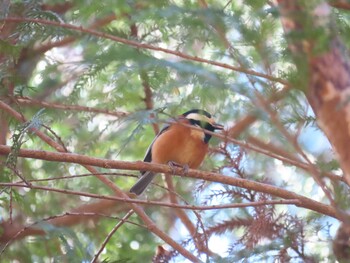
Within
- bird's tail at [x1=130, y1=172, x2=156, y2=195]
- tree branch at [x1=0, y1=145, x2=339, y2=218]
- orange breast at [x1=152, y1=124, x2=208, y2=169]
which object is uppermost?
orange breast at [x1=152, y1=124, x2=208, y2=169]

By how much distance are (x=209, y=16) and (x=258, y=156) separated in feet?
7.03

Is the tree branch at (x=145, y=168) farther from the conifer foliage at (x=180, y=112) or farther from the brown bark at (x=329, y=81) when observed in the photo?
the brown bark at (x=329, y=81)

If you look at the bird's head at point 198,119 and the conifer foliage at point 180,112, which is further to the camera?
the bird's head at point 198,119

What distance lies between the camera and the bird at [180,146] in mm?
4621

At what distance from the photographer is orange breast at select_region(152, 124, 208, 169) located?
182 inches

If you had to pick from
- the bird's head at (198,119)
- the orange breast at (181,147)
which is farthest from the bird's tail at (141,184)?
the bird's head at (198,119)

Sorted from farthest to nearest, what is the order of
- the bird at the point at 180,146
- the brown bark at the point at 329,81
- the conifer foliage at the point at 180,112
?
the bird at the point at 180,146 < the conifer foliage at the point at 180,112 < the brown bark at the point at 329,81

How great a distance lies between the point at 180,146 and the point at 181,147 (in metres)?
0.01

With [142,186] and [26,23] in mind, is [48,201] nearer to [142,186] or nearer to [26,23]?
[142,186]

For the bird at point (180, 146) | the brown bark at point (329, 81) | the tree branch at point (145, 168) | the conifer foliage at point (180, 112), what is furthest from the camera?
the bird at point (180, 146)

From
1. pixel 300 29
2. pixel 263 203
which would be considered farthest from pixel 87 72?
pixel 300 29

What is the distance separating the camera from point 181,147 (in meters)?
4.70

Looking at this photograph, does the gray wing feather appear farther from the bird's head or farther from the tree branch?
the tree branch

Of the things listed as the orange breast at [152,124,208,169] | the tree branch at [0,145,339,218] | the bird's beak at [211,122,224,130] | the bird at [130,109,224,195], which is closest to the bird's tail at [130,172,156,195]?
the bird at [130,109,224,195]
